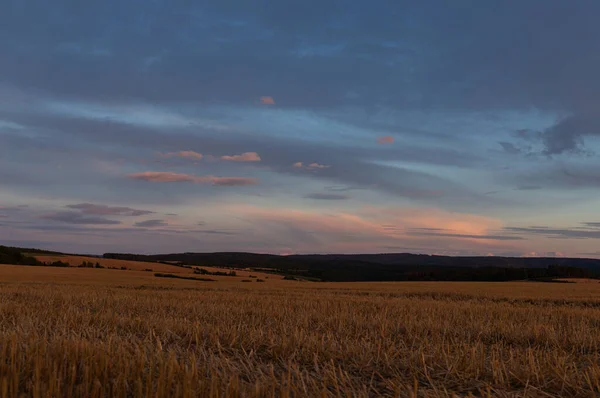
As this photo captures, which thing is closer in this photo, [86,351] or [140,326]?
[86,351]

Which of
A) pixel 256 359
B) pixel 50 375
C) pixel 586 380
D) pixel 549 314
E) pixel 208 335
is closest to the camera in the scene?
pixel 50 375

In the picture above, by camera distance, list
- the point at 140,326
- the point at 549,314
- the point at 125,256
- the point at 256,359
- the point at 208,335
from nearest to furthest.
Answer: the point at 256,359
the point at 208,335
the point at 140,326
the point at 549,314
the point at 125,256

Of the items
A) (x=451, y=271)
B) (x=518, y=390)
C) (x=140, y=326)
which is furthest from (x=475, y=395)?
(x=451, y=271)

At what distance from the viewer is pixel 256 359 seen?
24.1ft

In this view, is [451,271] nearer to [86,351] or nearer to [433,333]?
[433,333]

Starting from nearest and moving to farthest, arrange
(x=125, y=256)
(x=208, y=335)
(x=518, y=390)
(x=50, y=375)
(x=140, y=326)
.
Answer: (x=50, y=375) < (x=518, y=390) < (x=208, y=335) < (x=140, y=326) < (x=125, y=256)

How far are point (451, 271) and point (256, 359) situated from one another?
81140 millimetres

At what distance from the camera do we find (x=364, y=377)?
6.19m

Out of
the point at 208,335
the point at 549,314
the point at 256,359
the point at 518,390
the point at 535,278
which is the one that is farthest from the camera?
the point at 535,278

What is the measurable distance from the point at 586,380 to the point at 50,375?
240 inches

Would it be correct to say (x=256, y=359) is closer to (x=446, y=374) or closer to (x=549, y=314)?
(x=446, y=374)

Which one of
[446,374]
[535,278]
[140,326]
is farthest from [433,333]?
[535,278]

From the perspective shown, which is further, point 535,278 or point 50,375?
point 535,278

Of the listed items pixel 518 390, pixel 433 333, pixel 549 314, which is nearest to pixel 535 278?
pixel 549 314
